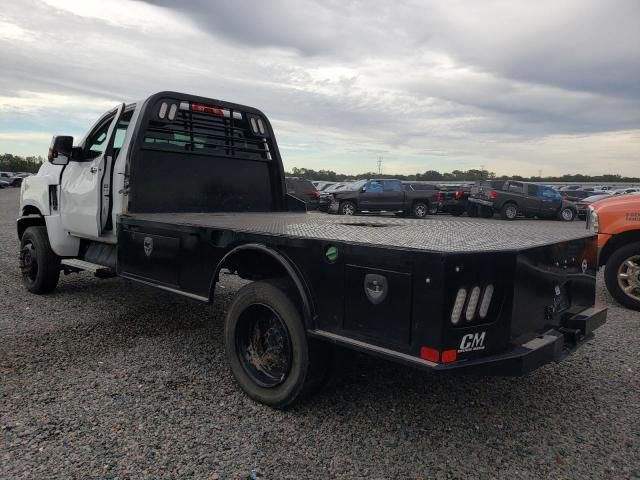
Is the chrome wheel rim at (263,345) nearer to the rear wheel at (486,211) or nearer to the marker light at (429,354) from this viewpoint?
the marker light at (429,354)

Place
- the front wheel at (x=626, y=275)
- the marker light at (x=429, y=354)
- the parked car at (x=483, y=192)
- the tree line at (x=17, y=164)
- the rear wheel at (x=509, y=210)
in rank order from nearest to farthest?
the marker light at (x=429, y=354)
the front wheel at (x=626, y=275)
the rear wheel at (x=509, y=210)
the parked car at (x=483, y=192)
the tree line at (x=17, y=164)

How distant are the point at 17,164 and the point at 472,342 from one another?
106399 millimetres

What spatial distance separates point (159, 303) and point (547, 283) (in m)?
4.43

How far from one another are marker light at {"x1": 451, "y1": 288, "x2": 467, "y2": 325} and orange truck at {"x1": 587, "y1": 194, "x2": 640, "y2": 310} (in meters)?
4.56

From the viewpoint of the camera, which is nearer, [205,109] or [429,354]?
[429,354]

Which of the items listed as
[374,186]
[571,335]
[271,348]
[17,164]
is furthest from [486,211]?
[17,164]

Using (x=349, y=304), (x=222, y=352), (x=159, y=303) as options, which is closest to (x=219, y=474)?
(x=349, y=304)

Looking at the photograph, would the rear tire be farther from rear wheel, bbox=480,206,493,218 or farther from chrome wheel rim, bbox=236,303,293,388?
chrome wheel rim, bbox=236,303,293,388

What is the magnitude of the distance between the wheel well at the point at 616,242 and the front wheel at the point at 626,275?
174mm

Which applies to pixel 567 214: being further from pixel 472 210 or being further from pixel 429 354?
pixel 429 354

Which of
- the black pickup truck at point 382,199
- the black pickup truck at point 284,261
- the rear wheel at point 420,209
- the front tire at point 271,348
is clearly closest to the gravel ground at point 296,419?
the front tire at point 271,348

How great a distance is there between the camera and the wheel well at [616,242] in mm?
6188

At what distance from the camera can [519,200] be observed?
22656mm

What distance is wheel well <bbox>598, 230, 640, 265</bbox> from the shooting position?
6.19 m
